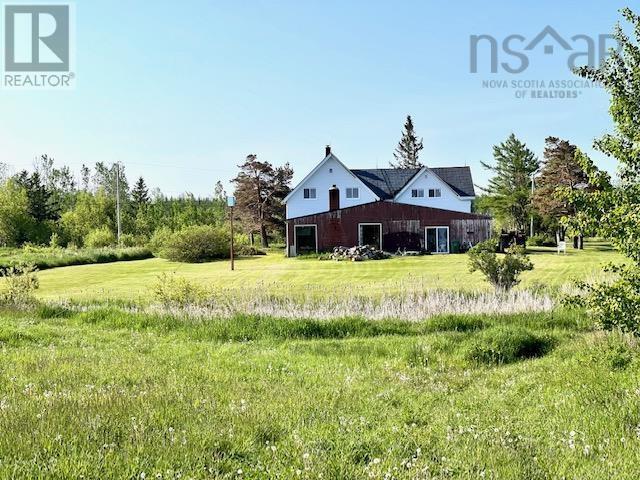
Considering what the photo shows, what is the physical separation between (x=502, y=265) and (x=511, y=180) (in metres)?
50.1

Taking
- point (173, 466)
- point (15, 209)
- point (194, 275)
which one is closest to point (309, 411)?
point (173, 466)

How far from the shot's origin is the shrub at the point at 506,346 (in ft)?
25.3

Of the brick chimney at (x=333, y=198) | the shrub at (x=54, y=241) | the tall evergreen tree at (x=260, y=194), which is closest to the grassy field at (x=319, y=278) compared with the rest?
the brick chimney at (x=333, y=198)

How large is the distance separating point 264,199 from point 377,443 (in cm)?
5301

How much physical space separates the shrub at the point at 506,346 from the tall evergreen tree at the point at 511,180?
4675 cm

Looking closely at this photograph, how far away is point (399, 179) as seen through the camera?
4866 centimetres

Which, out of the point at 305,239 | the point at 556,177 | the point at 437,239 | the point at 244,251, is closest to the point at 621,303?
the point at 437,239

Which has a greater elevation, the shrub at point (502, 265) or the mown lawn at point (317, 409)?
the shrub at point (502, 265)

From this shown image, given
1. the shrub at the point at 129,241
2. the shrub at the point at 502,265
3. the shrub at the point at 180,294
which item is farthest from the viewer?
the shrub at the point at 129,241

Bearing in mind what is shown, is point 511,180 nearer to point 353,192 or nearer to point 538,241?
point 538,241

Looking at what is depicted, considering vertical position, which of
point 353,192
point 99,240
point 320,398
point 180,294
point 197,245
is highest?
point 353,192

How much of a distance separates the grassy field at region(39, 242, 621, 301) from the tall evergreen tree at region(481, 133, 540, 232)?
24.5m

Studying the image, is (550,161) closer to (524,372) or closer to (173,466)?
(524,372)

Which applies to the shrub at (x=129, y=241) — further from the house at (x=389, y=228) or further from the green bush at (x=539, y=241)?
the green bush at (x=539, y=241)
